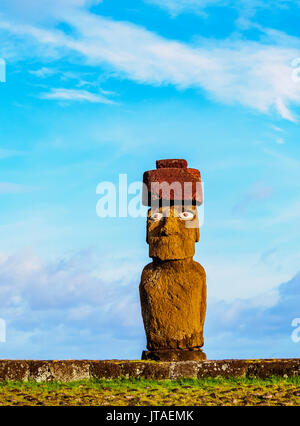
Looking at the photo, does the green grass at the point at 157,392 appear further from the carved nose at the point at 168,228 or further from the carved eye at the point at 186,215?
the carved eye at the point at 186,215

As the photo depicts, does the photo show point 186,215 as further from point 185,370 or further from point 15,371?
point 15,371

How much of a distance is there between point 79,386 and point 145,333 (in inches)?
95.4

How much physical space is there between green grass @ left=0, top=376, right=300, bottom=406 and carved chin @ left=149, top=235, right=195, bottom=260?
2805mm

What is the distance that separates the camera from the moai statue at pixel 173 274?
1315cm

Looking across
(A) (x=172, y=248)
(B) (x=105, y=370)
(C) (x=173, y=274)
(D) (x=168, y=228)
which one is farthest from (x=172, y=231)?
(B) (x=105, y=370)

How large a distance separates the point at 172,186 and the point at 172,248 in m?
1.46

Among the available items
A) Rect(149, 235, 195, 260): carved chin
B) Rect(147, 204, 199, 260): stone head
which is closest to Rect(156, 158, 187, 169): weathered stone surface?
Rect(147, 204, 199, 260): stone head

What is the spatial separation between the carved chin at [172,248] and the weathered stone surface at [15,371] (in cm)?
360

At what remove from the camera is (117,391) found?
35.9 feet

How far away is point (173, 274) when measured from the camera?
1337cm

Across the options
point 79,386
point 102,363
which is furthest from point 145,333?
point 79,386

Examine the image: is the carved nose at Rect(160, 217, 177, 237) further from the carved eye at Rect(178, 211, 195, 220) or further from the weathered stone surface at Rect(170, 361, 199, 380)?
the weathered stone surface at Rect(170, 361, 199, 380)

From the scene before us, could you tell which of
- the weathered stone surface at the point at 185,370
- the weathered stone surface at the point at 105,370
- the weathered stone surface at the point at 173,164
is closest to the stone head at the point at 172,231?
the weathered stone surface at the point at 173,164
